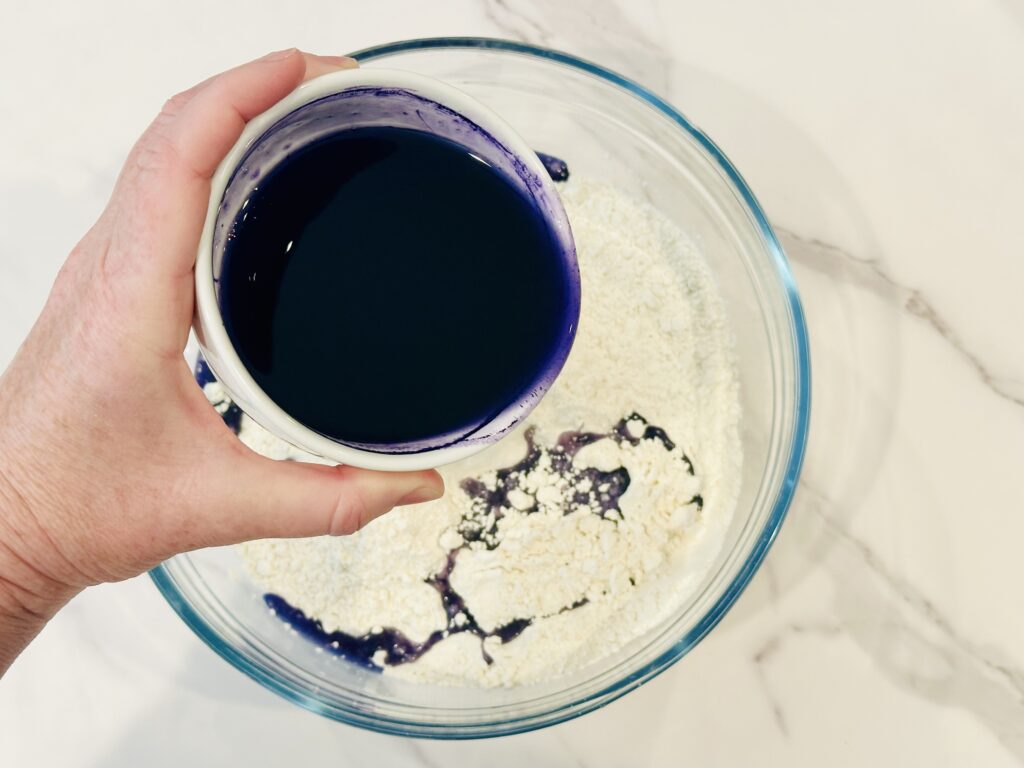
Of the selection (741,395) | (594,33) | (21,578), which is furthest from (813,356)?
(21,578)

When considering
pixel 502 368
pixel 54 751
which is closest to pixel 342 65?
pixel 502 368

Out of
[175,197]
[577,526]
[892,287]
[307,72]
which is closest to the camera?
[175,197]

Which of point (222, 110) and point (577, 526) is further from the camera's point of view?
point (577, 526)

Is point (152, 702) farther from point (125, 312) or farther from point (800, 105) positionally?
point (800, 105)

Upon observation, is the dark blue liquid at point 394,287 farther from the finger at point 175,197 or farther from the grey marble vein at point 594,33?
the grey marble vein at point 594,33

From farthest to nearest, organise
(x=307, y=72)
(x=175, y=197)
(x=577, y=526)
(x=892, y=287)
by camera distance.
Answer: (x=892, y=287), (x=577, y=526), (x=307, y=72), (x=175, y=197)

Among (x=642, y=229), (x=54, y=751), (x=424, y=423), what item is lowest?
(x=54, y=751)

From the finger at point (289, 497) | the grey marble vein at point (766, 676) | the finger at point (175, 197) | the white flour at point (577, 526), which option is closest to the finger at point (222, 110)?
the finger at point (175, 197)

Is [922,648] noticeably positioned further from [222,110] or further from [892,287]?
[222,110]

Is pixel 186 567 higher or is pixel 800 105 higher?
pixel 800 105
